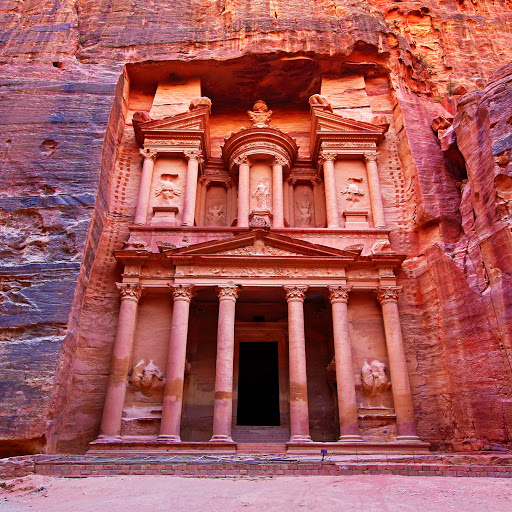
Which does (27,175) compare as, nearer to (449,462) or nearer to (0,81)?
(0,81)

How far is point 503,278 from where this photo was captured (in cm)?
1052

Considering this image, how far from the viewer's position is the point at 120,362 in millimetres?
11797

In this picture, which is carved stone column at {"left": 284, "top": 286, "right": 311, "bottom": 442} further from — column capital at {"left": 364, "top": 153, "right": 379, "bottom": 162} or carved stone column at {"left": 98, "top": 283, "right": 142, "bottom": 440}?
column capital at {"left": 364, "top": 153, "right": 379, "bottom": 162}

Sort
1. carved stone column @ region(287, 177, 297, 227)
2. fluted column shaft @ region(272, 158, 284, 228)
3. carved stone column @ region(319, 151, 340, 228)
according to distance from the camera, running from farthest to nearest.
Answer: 1. carved stone column @ region(287, 177, 297, 227)
2. fluted column shaft @ region(272, 158, 284, 228)
3. carved stone column @ region(319, 151, 340, 228)

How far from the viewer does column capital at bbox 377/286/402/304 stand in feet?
41.8

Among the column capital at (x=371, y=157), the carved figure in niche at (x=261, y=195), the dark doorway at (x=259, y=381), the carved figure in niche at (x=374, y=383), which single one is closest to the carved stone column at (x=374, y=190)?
the column capital at (x=371, y=157)

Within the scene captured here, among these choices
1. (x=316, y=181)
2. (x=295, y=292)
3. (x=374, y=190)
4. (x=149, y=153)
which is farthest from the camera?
(x=316, y=181)

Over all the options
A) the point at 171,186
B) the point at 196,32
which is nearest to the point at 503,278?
the point at 171,186

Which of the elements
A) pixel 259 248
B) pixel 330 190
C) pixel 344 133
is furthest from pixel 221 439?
pixel 344 133

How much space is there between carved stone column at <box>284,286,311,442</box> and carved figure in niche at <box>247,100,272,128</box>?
290 inches

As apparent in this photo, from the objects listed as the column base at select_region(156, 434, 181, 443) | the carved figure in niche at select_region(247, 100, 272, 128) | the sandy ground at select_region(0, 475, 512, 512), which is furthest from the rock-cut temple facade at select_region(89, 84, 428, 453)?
the sandy ground at select_region(0, 475, 512, 512)

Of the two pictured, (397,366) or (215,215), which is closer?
(397,366)

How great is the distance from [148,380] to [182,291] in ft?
8.30

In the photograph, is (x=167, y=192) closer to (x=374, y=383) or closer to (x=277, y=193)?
(x=277, y=193)
